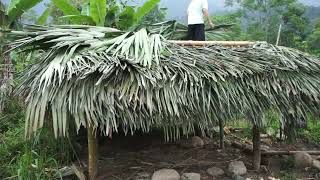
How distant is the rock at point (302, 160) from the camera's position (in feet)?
19.8

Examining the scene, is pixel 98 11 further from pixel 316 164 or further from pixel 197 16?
pixel 316 164

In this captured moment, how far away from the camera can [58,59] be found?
4.79 meters

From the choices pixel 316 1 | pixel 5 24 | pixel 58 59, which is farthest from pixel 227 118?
pixel 316 1

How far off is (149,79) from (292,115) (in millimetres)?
2058

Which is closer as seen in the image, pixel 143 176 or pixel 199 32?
pixel 143 176

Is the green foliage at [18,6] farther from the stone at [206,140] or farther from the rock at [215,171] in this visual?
the rock at [215,171]

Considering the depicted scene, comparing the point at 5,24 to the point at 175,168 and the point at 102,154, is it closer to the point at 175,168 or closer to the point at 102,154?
the point at 102,154

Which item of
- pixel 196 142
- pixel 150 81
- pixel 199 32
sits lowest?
pixel 196 142

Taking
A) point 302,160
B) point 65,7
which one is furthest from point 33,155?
point 302,160

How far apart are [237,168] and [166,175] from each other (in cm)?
98

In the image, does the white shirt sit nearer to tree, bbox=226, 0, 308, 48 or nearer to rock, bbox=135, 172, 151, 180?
rock, bbox=135, 172, 151, 180

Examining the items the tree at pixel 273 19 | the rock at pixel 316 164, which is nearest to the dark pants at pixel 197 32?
the rock at pixel 316 164

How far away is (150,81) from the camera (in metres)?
4.60

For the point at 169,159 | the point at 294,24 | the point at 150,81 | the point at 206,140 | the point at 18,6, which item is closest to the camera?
the point at 150,81
